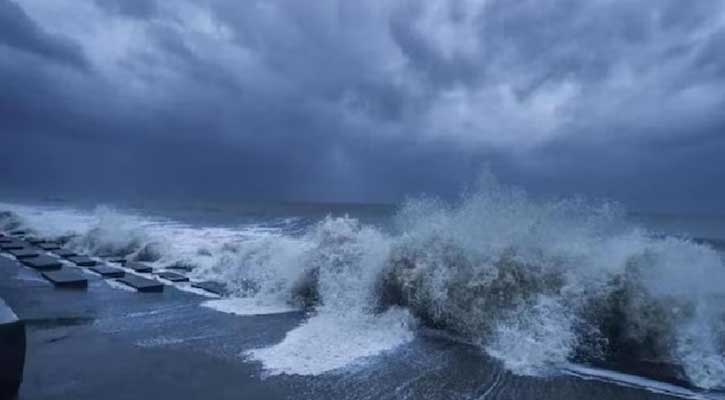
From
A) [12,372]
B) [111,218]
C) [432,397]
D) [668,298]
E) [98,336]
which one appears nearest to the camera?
[12,372]

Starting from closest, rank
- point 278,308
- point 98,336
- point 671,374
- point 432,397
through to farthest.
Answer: point 432,397
point 671,374
point 98,336
point 278,308

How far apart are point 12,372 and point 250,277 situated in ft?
21.5

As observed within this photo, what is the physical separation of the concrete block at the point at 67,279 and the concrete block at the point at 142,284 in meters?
0.81

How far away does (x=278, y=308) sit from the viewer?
802 cm

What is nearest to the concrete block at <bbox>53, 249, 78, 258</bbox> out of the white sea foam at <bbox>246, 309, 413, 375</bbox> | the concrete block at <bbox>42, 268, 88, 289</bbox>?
the concrete block at <bbox>42, 268, 88, 289</bbox>

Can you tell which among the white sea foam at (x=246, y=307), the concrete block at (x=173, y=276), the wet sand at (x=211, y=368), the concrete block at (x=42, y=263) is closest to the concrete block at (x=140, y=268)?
the concrete block at (x=173, y=276)

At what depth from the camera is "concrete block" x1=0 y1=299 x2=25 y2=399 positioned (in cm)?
364

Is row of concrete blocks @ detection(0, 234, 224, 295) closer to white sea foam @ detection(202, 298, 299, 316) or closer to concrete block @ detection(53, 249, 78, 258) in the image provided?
concrete block @ detection(53, 249, 78, 258)

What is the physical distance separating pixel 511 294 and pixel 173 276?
7.85 m

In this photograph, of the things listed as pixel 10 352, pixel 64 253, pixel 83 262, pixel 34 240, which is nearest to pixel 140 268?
pixel 83 262

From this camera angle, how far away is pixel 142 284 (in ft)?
30.3

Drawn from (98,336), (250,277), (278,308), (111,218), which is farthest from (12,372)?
(111,218)

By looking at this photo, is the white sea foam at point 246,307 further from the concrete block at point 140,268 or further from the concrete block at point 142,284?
the concrete block at point 140,268

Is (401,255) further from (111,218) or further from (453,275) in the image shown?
(111,218)
